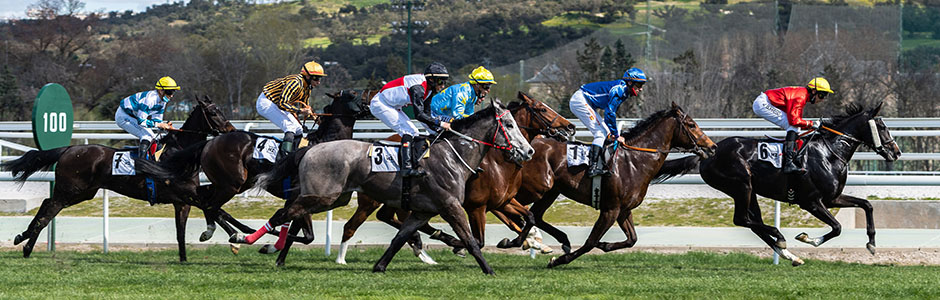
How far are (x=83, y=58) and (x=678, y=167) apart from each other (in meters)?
45.1

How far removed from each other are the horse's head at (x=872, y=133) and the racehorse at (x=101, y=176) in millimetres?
6409

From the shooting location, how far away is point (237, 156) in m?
10.6

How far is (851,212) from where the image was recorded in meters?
14.7

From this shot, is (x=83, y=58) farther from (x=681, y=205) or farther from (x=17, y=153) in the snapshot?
(x=681, y=205)

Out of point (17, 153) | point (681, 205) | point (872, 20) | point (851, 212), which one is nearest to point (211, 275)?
point (681, 205)

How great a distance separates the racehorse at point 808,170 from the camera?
34.8 ft

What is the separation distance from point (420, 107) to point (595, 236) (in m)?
1.93

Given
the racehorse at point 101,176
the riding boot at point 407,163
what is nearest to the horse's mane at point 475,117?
the riding boot at point 407,163

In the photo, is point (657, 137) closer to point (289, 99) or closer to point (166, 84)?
point (289, 99)

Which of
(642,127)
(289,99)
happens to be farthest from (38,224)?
(642,127)

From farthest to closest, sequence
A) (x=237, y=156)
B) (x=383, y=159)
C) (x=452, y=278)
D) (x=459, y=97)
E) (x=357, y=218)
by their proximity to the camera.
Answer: (x=237, y=156)
(x=357, y=218)
(x=459, y=97)
(x=383, y=159)
(x=452, y=278)

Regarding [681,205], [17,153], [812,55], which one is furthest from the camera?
[812,55]

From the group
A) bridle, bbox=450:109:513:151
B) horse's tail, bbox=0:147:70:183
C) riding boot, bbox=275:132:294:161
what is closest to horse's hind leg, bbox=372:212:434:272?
bridle, bbox=450:109:513:151

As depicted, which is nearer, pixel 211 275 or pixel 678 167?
pixel 211 275
